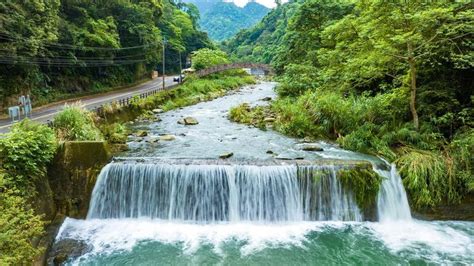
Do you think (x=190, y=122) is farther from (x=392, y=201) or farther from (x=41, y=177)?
(x=392, y=201)

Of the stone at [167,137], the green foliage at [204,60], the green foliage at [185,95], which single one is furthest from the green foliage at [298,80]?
the green foliage at [204,60]

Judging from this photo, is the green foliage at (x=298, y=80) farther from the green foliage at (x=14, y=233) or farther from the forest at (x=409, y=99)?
the green foliage at (x=14, y=233)

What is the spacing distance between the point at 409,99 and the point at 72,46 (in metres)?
24.0

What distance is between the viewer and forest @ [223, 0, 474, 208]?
10281mm

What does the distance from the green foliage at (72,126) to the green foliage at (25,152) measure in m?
1.42

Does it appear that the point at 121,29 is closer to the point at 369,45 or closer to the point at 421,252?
the point at 369,45

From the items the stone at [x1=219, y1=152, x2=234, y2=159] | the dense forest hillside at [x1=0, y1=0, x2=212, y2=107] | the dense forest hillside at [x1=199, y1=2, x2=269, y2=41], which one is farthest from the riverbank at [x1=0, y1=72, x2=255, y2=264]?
the dense forest hillside at [x1=199, y1=2, x2=269, y2=41]

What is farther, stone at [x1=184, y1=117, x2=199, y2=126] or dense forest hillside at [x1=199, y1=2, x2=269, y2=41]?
dense forest hillside at [x1=199, y1=2, x2=269, y2=41]

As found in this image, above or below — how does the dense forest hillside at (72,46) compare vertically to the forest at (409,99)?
above

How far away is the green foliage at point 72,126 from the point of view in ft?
38.8

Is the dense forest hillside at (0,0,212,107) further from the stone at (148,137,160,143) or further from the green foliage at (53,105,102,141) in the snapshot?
the stone at (148,137,160,143)

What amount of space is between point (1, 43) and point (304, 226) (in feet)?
61.2

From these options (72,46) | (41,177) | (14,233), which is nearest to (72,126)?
(41,177)

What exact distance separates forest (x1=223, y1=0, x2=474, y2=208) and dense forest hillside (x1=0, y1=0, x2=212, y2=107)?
1568 centimetres
